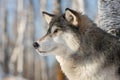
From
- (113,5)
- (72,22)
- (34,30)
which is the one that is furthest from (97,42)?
(34,30)

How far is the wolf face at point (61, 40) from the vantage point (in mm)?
5879

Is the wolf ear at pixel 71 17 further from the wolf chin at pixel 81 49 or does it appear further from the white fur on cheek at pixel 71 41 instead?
the white fur on cheek at pixel 71 41

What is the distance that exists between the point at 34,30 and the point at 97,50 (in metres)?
24.2

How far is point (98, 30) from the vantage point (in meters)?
6.14

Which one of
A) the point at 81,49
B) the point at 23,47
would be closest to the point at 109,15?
the point at 81,49

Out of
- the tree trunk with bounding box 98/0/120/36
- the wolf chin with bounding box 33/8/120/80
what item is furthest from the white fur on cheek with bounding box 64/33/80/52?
→ the tree trunk with bounding box 98/0/120/36

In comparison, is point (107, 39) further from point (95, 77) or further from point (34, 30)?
point (34, 30)

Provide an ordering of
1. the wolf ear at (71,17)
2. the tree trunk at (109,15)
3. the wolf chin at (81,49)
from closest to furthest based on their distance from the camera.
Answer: the wolf chin at (81,49)
the wolf ear at (71,17)
the tree trunk at (109,15)

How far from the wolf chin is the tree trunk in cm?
114

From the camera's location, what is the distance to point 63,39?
5.91 metres

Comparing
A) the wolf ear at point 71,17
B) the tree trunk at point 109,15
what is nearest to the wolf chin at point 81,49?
the wolf ear at point 71,17

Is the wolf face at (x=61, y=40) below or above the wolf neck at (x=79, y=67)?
above

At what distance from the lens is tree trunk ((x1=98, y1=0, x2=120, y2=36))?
7.23m

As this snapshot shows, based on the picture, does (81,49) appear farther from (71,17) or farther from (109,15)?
(109,15)
